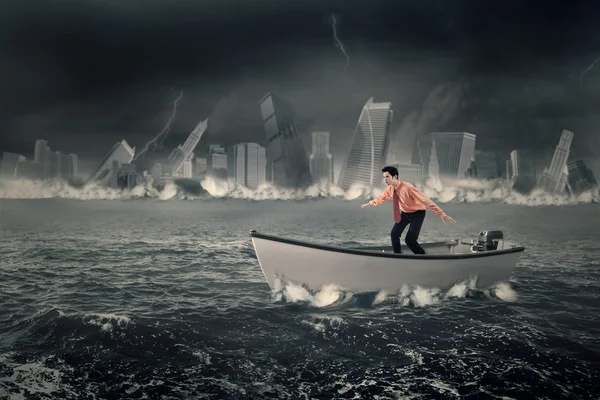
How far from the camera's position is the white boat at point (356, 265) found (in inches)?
379

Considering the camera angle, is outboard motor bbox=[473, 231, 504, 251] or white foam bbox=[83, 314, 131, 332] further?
outboard motor bbox=[473, 231, 504, 251]

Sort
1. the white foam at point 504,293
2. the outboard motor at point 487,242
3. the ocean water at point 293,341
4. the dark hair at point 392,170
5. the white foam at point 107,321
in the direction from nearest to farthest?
the ocean water at point 293,341 → the white foam at point 107,321 → the dark hair at point 392,170 → the white foam at point 504,293 → the outboard motor at point 487,242

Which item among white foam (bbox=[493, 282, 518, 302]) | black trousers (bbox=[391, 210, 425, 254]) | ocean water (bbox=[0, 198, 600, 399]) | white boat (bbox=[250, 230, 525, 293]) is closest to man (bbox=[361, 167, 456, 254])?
black trousers (bbox=[391, 210, 425, 254])

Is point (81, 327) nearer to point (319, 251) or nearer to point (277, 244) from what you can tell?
point (277, 244)

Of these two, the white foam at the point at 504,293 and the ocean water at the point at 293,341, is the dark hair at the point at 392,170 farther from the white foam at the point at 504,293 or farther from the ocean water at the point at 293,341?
the white foam at the point at 504,293

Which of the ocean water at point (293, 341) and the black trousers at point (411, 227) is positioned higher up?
the black trousers at point (411, 227)

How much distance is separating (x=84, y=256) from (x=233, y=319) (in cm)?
1520

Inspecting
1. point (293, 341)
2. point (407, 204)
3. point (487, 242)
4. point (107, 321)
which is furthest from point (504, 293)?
point (107, 321)

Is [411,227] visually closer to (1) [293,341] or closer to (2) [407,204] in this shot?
(2) [407,204]

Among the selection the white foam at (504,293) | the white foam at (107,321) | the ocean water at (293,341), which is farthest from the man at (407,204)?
the white foam at (107,321)

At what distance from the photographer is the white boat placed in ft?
31.6

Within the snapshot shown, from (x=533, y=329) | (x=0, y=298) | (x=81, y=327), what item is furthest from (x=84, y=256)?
(x=533, y=329)

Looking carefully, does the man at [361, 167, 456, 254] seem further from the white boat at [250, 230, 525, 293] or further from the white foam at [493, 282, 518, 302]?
the white foam at [493, 282, 518, 302]

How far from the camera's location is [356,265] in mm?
9758
